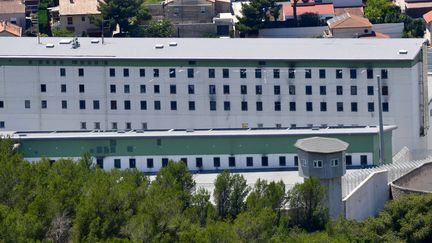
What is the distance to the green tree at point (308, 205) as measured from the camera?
6222cm

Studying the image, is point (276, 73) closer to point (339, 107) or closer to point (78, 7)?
point (339, 107)

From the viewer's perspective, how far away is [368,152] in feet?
222

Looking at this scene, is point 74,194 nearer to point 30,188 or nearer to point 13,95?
point 30,188

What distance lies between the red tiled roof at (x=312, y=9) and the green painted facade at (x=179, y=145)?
2557 centimetres

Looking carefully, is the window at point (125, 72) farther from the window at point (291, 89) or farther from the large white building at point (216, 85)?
the window at point (291, 89)

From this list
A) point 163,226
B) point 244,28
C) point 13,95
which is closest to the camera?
point 163,226

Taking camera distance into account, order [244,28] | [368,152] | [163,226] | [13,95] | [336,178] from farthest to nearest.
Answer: [244,28]
[13,95]
[368,152]
[336,178]
[163,226]

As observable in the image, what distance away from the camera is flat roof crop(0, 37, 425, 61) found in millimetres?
71812

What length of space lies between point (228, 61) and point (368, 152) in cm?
676

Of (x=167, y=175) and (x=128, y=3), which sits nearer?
(x=167, y=175)

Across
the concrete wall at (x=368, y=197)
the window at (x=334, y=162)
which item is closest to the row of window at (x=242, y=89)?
the concrete wall at (x=368, y=197)

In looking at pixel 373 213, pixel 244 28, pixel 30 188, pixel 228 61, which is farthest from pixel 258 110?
pixel 244 28

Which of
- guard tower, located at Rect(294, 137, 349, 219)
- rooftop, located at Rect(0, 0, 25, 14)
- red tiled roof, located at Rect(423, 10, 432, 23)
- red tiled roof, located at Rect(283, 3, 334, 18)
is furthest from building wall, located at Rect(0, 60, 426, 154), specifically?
Answer: rooftop, located at Rect(0, 0, 25, 14)

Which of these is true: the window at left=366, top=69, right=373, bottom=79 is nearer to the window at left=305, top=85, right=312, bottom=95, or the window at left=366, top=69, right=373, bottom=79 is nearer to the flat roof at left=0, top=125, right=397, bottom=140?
the window at left=305, top=85, right=312, bottom=95
